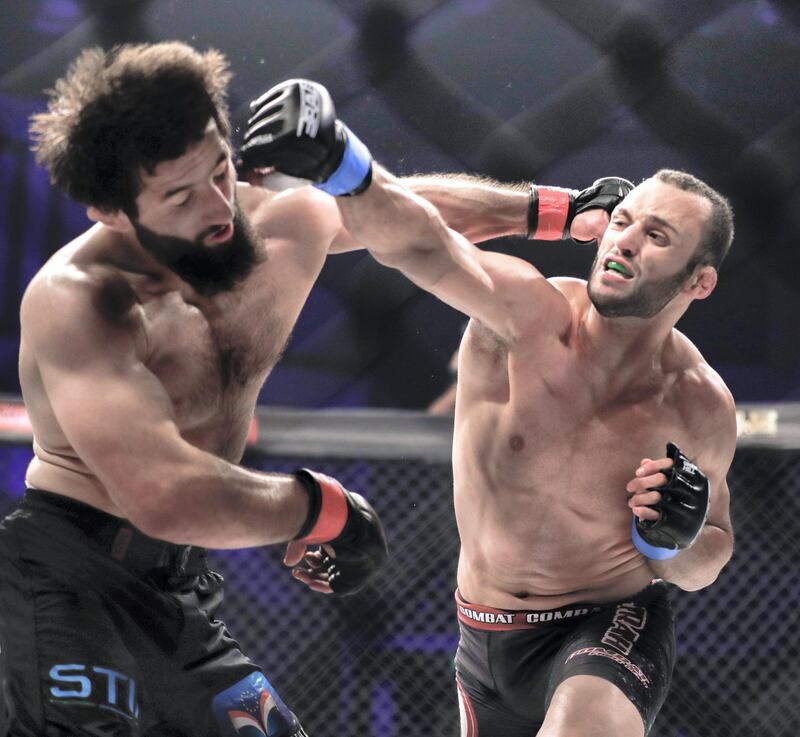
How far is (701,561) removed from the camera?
2.22 meters

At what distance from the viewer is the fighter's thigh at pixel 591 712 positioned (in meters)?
1.91

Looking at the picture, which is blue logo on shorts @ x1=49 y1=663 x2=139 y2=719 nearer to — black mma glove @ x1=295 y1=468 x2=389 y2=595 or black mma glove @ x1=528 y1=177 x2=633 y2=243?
black mma glove @ x1=295 y1=468 x2=389 y2=595

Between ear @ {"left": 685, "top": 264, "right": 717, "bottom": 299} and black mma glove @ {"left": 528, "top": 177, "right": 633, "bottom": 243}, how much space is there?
21 centimetres

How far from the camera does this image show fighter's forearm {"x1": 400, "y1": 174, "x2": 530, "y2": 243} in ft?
7.27

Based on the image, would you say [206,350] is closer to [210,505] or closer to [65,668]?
[210,505]

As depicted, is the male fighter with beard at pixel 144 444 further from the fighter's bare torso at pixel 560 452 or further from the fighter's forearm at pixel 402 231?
the fighter's bare torso at pixel 560 452

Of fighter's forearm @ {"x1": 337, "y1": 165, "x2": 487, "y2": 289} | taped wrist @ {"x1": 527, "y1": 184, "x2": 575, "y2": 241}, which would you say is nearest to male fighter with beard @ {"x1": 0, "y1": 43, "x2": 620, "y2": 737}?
fighter's forearm @ {"x1": 337, "y1": 165, "x2": 487, "y2": 289}

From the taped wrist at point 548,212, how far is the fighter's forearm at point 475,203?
0.01m

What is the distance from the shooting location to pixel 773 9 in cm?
326

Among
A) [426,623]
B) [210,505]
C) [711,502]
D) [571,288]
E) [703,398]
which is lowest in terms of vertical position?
[426,623]

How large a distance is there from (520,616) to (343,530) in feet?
2.18

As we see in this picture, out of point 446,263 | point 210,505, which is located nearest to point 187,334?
point 210,505

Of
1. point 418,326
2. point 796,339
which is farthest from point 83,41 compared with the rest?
point 796,339

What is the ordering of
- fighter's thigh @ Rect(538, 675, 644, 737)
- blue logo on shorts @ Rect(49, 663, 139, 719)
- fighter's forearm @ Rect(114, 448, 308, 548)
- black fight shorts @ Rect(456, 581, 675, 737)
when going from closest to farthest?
fighter's forearm @ Rect(114, 448, 308, 548) → blue logo on shorts @ Rect(49, 663, 139, 719) → fighter's thigh @ Rect(538, 675, 644, 737) → black fight shorts @ Rect(456, 581, 675, 737)
